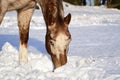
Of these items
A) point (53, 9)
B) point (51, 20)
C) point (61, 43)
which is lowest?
point (61, 43)

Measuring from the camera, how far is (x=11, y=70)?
5691mm

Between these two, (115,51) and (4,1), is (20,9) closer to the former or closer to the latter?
(4,1)

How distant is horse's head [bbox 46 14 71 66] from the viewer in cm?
536

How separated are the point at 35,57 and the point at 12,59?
1.53 feet

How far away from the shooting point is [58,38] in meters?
5.37

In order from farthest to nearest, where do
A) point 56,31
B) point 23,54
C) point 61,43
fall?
point 23,54 < point 56,31 < point 61,43

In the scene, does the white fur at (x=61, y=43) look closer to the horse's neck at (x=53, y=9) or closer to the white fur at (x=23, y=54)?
the horse's neck at (x=53, y=9)

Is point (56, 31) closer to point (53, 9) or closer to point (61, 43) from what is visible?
point (61, 43)

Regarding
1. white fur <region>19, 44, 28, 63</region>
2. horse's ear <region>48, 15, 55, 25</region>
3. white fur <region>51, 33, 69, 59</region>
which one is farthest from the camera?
white fur <region>19, 44, 28, 63</region>

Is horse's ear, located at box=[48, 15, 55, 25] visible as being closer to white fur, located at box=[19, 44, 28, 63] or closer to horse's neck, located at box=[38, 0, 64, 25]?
horse's neck, located at box=[38, 0, 64, 25]

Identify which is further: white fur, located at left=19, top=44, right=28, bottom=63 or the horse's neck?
white fur, located at left=19, top=44, right=28, bottom=63

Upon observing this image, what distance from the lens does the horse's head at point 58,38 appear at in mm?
5355

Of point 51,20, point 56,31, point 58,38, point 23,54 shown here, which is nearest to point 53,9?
point 51,20

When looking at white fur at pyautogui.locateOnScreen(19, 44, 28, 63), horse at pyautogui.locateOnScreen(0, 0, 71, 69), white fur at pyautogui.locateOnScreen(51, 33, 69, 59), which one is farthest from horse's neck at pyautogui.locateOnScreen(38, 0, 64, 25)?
white fur at pyautogui.locateOnScreen(19, 44, 28, 63)
